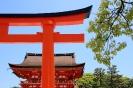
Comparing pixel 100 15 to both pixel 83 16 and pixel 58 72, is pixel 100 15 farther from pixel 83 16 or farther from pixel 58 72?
pixel 58 72

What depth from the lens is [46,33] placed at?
8.60 metres

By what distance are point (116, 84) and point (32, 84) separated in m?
22.4

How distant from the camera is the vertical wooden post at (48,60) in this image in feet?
26.8

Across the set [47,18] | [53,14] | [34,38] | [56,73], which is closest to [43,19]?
[47,18]

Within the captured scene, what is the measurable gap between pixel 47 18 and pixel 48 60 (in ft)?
6.44

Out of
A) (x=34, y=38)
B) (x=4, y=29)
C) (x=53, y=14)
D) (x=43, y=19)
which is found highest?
(x=53, y=14)

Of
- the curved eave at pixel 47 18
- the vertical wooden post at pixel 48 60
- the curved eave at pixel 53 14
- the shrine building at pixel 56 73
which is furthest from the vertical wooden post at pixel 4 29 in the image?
the shrine building at pixel 56 73

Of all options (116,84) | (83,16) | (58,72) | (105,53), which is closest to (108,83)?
(116,84)

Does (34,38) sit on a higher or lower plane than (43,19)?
lower

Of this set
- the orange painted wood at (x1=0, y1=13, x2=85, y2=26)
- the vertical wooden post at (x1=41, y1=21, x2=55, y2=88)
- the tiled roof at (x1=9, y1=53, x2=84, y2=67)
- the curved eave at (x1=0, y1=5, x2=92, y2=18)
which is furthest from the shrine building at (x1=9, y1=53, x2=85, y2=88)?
the vertical wooden post at (x1=41, y1=21, x2=55, y2=88)

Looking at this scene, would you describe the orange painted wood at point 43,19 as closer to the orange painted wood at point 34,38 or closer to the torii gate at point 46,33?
the torii gate at point 46,33

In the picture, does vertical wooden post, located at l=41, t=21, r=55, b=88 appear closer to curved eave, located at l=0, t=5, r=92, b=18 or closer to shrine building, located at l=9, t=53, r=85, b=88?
curved eave, located at l=0, t=5, r=92, b=18

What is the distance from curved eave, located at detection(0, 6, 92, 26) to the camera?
898 cm

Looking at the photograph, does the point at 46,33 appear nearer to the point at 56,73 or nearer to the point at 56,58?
the point at 56,73
